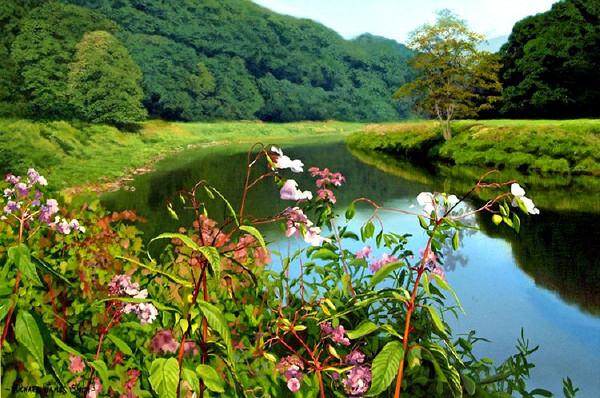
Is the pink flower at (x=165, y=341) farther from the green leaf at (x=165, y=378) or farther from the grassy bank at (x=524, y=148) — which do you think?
the grassy bank at (x=524, y=148)

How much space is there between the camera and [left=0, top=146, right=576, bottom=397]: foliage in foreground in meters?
1.53

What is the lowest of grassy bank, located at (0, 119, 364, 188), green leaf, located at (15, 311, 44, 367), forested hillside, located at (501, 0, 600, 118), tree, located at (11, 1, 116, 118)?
grassy bank, located at (0, 119, 364, 188)

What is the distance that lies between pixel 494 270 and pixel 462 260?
2.00 feet

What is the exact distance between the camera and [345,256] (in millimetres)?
4277

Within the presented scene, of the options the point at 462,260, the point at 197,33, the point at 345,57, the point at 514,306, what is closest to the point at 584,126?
the point at 462,260

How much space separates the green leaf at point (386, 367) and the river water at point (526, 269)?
1.25 metres

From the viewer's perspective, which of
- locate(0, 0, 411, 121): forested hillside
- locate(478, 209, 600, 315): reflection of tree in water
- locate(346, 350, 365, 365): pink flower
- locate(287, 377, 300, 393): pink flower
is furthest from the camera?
locate(0, 0, 411, 121): forested hillside

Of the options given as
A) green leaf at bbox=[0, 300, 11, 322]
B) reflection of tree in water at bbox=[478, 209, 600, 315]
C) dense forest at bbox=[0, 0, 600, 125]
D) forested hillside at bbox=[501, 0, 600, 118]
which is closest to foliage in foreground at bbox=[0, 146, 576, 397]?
green leaf at bbox=[0, 300, 11, 322]

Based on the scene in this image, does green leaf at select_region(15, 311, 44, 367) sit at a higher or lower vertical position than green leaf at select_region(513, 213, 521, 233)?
lower

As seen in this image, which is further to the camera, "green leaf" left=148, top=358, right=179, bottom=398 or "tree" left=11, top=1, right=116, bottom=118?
"tree" left=11, top=1, right=116, bottom=118

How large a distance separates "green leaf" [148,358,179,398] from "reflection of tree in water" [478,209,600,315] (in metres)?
6.89

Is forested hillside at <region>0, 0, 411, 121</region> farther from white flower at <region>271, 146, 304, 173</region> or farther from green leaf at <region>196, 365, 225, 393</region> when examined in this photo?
green leaf at <region>196, 365, 225, 393</region>

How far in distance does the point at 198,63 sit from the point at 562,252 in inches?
3165

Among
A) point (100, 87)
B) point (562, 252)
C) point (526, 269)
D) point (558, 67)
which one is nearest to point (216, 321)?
point (526, 269)
